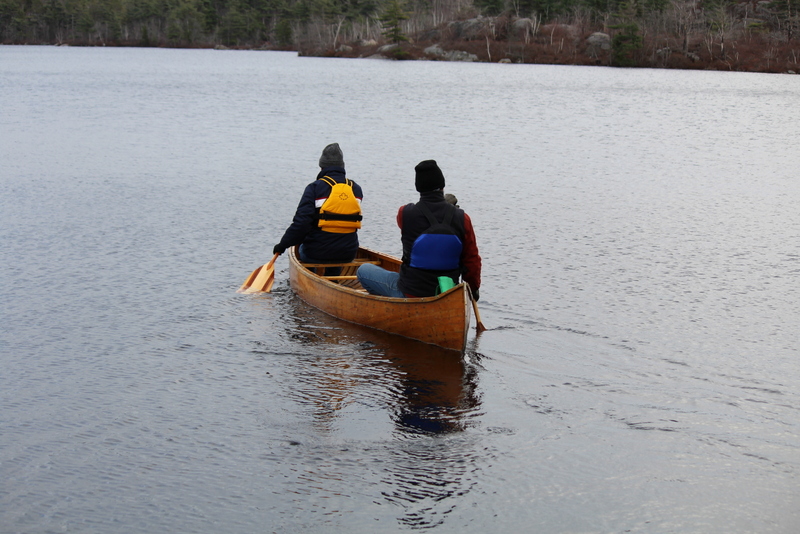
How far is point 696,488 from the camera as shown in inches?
261

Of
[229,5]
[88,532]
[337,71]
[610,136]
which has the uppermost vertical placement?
[229,5]

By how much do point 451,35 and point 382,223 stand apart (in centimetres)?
9388

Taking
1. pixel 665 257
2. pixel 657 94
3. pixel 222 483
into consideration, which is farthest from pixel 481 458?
pixel 657 94

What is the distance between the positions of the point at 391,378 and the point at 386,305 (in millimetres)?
1328

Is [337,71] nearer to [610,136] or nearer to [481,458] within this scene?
[610,136]

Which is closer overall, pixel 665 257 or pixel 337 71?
pixel 665 257

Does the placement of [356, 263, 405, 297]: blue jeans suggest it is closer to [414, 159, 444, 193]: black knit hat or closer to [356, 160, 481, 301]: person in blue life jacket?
[356, 160, 481, 301]: person in blue life jacket

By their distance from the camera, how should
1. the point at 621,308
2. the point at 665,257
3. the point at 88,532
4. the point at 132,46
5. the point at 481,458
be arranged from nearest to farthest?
the point at 88,532 < the point at 481,458 < the point at 621,308 < the point at 665,257 < the point at 132,46

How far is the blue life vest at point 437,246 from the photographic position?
9.26 m

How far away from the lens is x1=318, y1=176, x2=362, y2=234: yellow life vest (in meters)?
11.5

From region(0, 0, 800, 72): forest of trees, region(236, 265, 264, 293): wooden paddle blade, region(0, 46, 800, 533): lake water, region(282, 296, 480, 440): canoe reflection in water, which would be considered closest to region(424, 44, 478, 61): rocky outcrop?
region(0, 0, 800, 72): forest of trees

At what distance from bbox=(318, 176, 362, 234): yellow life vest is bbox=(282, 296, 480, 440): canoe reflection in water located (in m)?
1.50

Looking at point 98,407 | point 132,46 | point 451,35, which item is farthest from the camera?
point 132,46

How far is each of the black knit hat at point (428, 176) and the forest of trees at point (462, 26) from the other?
78474 millimetres
